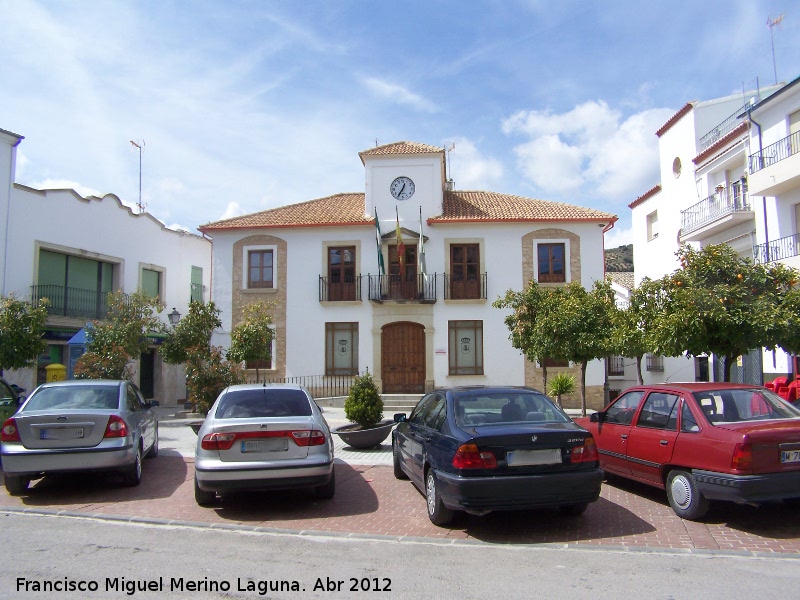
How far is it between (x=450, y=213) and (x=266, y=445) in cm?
1784

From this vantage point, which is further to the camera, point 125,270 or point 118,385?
point 125,270

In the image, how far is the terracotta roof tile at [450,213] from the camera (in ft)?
76.9

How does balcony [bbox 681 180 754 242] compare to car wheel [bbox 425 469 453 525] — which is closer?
car wheel [bbox 425 469 453 525]

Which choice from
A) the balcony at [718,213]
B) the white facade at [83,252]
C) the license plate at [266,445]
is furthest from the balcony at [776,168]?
the white facade at [83,252]

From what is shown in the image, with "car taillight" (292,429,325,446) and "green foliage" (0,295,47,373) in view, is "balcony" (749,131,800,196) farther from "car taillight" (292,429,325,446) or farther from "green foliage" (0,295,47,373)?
"green foliage" (0,295,47,373)

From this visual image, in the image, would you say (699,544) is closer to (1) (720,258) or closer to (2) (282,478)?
(2) (282,478)

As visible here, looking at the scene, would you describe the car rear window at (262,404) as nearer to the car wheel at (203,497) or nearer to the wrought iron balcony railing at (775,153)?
the car wheel at (203,497)

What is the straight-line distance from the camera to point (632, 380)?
83.6 ft

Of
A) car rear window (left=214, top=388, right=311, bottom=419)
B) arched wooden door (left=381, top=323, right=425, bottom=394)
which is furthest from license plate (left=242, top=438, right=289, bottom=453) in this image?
arched wooden door (left=381, top=323, right=425, bottom=394)

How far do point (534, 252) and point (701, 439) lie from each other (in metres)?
17.0

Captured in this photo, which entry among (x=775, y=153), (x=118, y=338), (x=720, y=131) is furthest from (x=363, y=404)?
(x=720, y=131)

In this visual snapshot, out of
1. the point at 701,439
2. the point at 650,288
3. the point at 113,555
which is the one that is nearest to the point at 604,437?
the point at 701,439

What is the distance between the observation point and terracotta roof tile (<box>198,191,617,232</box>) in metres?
23.5

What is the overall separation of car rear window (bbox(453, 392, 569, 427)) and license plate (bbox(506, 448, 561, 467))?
25.6 inches
